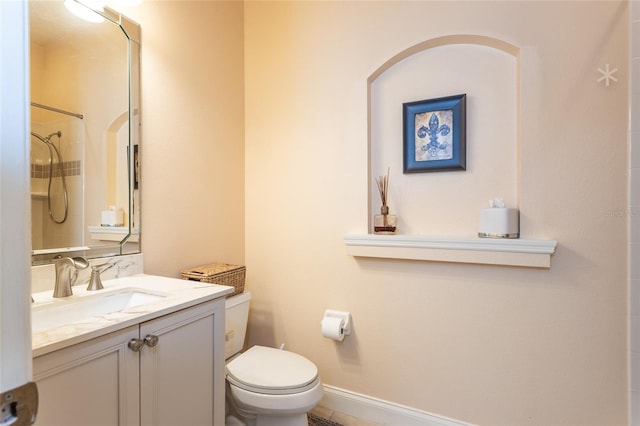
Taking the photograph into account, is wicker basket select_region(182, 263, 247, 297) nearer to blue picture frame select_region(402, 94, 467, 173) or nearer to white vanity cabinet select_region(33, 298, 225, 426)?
white vanity cabinet select_region(33, 298, 225, 426)

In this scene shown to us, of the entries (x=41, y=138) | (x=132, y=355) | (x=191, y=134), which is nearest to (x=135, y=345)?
(x=132, y=355)

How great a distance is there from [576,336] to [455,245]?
61cm

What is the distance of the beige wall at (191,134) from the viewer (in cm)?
154

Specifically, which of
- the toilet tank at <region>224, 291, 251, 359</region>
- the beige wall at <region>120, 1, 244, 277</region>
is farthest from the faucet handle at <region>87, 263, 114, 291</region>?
the toilet tank at <region>224, 291, 251, 359</region>

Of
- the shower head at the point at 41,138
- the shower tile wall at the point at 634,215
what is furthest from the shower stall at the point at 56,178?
the shower tile wall at the point at 634,215

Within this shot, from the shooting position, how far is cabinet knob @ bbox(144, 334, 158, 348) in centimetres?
95

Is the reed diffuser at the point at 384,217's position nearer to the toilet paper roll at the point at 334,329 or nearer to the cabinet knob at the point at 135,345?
the toilet paper roll at the point at 334,329

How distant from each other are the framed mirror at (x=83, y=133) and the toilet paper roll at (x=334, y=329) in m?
1.04

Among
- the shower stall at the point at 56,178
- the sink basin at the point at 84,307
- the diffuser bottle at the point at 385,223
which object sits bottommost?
the sink basin at the point at 84,307

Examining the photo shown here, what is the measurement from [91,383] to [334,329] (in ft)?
3.79

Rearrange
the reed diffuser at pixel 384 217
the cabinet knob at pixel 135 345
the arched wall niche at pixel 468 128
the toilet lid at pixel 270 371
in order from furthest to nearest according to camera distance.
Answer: the reed diffuser at pixel 384 217 < the arched wall niche at pixel 468 128 < the toilet lid at pixel 270 371 < the cabinet knob at pixel 135 345

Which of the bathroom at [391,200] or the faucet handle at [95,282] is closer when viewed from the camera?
the faucet handle at [95,282]

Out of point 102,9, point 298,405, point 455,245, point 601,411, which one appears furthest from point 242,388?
point 102,9

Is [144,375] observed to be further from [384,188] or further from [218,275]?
[384,188]
